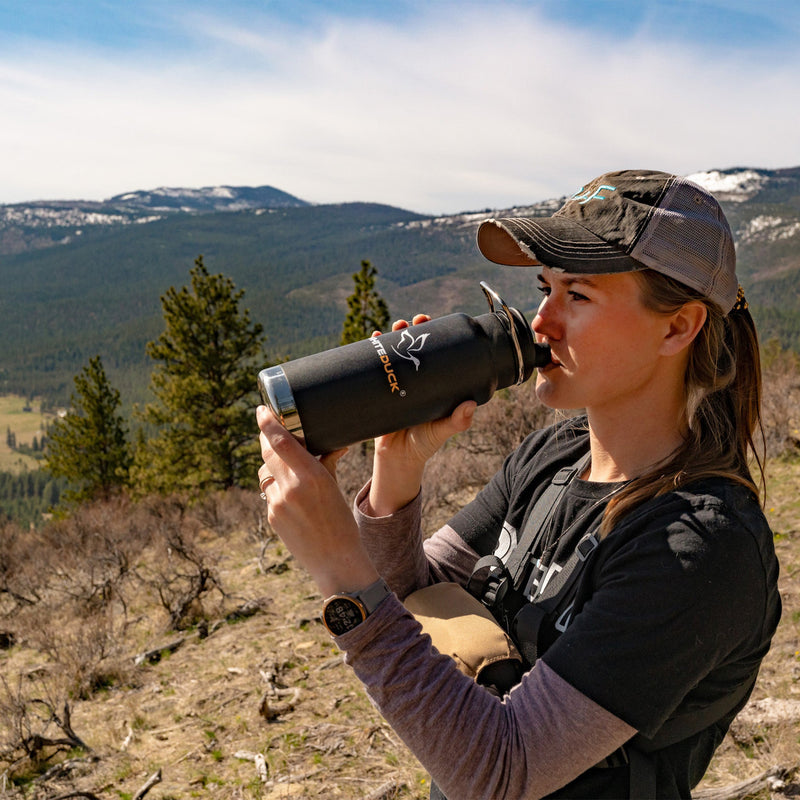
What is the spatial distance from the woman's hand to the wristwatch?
416 millimetres

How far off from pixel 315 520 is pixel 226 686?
5350mm

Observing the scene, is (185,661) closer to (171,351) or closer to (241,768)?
(241,768)

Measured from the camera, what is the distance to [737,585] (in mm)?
1321

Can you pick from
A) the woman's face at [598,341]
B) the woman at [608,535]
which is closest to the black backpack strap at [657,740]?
the woman at [608,535]

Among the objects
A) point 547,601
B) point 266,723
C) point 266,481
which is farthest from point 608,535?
point 266,723

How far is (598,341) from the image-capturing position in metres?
1.61

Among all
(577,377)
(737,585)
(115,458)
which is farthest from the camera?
(115,458)

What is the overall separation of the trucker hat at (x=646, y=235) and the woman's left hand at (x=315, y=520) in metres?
0.74

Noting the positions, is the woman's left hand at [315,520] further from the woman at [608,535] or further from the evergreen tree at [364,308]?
the evergreen tree at [364,308]

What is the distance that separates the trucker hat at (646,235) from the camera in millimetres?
1516

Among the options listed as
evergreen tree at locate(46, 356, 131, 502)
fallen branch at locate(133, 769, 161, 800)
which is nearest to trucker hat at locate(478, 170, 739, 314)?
fallen branch at locate(133, 769, 161, 800)

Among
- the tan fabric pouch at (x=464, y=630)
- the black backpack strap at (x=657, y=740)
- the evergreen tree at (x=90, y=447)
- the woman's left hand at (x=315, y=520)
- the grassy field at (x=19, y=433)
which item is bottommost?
the grassy field at (x=19, y=433)

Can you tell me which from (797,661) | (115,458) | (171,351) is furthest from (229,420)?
(797,661)

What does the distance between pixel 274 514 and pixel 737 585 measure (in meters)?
1.00
